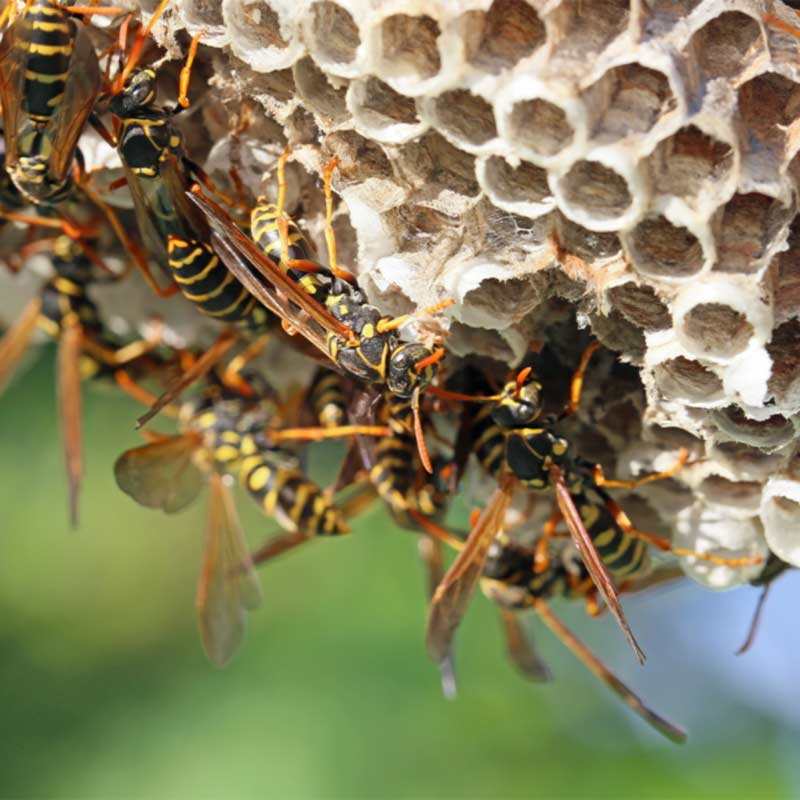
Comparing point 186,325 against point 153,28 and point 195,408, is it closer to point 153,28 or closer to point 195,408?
point 195,408

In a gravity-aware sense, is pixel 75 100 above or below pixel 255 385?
above

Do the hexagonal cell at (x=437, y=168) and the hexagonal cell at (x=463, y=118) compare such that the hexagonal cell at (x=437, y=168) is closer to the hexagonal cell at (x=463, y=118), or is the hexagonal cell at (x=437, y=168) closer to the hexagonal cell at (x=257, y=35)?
the hexagonal cell at (x=463, y=118)

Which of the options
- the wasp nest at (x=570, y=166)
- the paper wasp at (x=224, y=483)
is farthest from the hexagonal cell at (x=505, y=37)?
the paper wasp at (x=224, y=483)

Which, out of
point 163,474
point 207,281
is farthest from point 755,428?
point 163,474

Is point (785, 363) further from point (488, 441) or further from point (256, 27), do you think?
point (256, 27)

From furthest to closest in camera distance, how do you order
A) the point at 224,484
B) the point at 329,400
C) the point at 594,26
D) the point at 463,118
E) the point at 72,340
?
the point at 224,484 < the point at 72,340 < the point at 329,400 < the point at 463,118 < the point at 594,26

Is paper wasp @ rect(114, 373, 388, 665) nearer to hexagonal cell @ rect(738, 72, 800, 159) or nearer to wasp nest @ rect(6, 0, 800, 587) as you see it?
wasp nest @ rect(6, 0, 800, 587)
